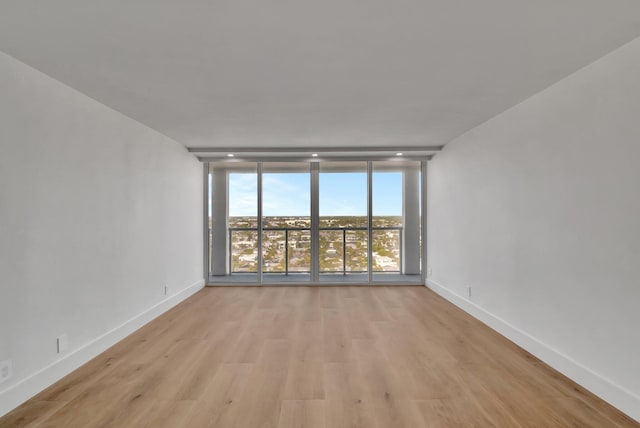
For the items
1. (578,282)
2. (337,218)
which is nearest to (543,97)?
(578,282)

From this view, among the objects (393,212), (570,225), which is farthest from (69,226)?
(393,212)

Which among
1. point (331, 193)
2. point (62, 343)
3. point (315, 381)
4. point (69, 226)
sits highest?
point (331, 193)

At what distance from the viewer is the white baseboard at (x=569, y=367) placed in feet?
5.86

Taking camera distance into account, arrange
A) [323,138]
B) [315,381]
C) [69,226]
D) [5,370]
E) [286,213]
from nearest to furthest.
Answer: [5,370] → [315,381] → [69,226] → [323,138] → [286,213]

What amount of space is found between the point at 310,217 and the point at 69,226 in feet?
10.9

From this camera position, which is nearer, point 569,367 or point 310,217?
point 569,367

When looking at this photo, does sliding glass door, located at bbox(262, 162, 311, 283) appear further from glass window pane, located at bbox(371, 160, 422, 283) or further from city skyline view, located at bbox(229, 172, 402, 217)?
glass window pane, located at bbox(371, 160, 422, 283)

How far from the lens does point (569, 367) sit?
218 cm

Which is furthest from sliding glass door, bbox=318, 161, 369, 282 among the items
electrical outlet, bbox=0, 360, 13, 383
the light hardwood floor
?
electrical outlet, bbox=0, 360, 13, 383

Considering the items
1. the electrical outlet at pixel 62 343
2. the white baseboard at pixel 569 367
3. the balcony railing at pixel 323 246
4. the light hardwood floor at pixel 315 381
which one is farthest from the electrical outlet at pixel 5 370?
the white baseboard at pixel 569 367

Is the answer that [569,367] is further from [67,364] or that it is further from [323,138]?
[67,364]

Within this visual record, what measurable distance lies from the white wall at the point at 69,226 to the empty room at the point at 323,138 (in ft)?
0.05

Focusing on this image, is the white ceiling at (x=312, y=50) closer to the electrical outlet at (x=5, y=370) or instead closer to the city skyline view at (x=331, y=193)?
the electrical outlet at (x=5, y=370)

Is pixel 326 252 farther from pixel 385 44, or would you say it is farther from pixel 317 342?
pixel 385 44
